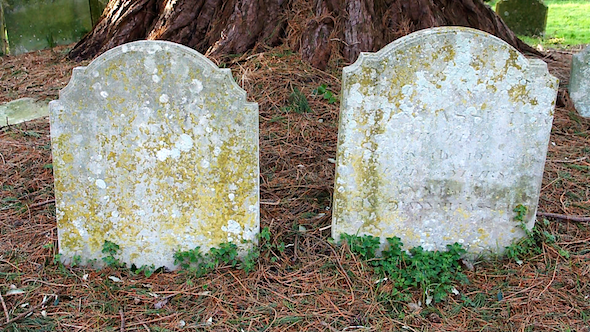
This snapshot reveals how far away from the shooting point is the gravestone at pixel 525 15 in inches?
377

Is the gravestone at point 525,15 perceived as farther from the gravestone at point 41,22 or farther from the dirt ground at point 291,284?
the gravestone at point 41,22

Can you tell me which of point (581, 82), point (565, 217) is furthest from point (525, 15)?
point (565, 217)

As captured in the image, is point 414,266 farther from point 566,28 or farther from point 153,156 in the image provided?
point 566,28

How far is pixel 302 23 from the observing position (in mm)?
5328

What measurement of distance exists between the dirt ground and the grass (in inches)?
230

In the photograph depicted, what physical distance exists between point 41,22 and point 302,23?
4372 mm

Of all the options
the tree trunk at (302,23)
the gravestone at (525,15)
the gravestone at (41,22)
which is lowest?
Answer: the gravestone at (525,15)

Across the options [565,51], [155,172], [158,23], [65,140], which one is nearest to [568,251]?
[155,172]

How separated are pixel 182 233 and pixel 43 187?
143 cm

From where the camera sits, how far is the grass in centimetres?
916

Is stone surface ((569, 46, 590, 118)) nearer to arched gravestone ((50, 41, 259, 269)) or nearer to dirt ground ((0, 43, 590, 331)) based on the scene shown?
dirt ground ((0, 43, 590, 331))

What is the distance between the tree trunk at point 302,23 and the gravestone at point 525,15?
4329mm

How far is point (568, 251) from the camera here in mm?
3412

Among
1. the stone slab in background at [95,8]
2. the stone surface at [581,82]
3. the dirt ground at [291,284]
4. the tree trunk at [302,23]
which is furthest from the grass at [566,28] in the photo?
the stone slab in background at [95,8]
